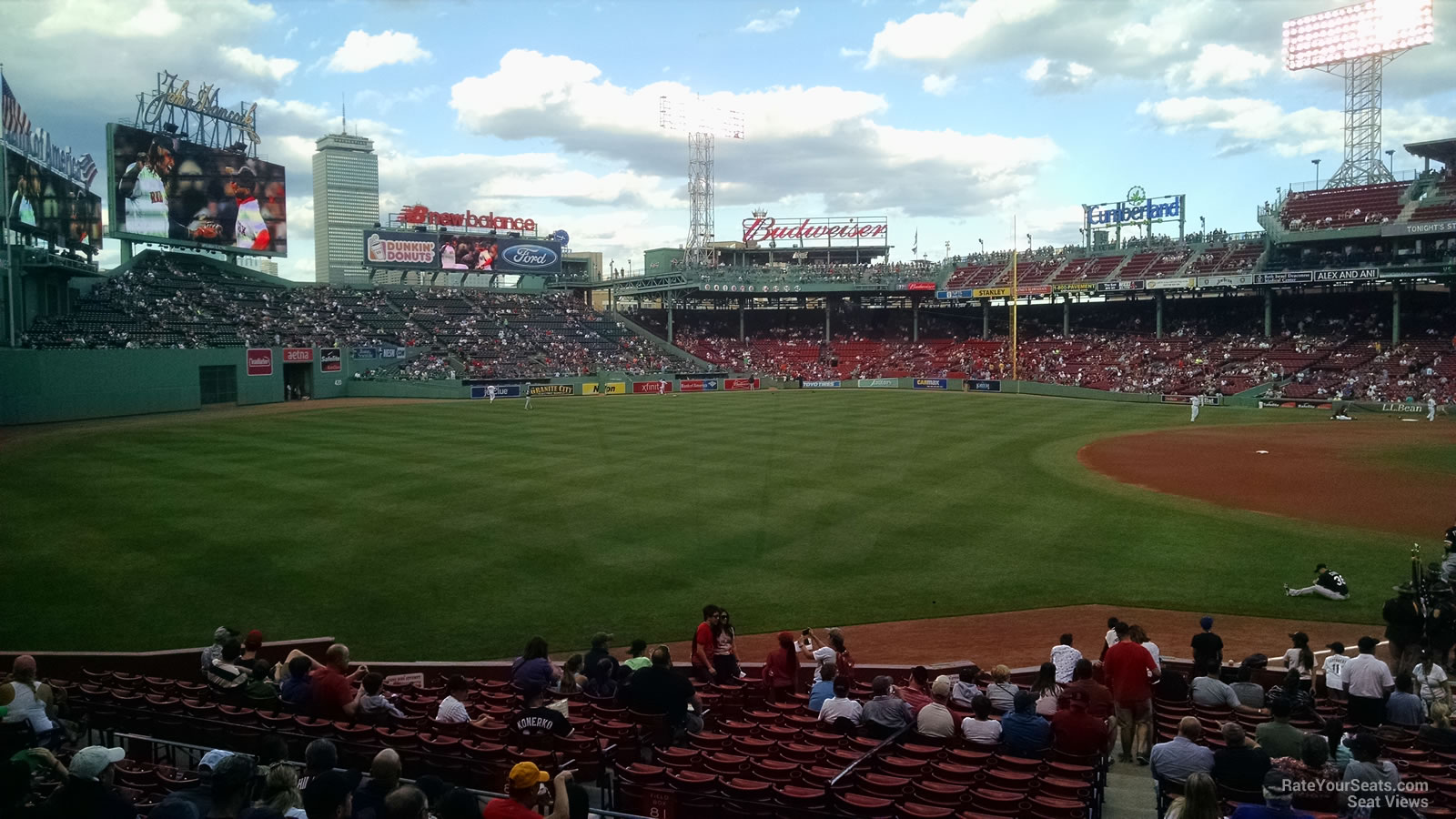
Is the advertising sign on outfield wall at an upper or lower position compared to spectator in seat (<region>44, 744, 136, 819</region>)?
upper

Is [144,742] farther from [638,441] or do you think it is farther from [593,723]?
[638,441]

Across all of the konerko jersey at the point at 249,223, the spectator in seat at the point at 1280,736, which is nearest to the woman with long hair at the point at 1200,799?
the spectator in seat at the point at 1280,736

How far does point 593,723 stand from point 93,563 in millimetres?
15132

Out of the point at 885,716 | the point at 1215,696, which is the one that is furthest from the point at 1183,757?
the point at 1215,696

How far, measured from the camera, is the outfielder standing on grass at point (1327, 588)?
16.5m

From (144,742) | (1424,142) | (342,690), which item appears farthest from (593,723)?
(1424,142)

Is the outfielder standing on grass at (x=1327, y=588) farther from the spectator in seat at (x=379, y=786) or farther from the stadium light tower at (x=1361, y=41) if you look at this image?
the stadium light tower at (x=1361, y=41)

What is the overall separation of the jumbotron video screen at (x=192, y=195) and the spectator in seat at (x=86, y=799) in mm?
65082

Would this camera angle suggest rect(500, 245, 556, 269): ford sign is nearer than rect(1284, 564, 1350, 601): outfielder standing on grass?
No

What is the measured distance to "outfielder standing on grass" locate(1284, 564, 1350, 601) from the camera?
54.1 feet

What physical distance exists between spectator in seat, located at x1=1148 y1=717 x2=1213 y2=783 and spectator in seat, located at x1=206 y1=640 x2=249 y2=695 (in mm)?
8283

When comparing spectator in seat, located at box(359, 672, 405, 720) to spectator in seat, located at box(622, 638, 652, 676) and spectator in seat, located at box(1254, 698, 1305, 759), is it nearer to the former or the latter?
spectator in seat, located at box(622, 638, 652, 676)

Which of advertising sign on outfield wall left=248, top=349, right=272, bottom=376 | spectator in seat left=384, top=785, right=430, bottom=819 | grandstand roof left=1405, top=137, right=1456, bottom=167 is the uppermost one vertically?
grandstand roof left=1405, top=137, right=1456, bottom=167

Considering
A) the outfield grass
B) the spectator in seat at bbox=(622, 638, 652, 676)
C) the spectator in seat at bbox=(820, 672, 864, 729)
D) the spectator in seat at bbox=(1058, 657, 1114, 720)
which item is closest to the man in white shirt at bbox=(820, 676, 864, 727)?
the spectator in seat at bbox=(820, 672, 864, 729)
